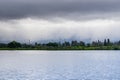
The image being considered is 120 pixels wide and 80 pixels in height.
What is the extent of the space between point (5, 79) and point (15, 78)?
2.16 metres

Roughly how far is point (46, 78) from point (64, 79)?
3967 millimetres

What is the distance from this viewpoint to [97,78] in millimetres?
68188

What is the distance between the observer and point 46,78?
221 ft

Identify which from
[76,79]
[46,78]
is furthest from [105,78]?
[46,78]

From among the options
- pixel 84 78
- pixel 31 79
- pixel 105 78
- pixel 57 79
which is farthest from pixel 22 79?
pixel 105 78

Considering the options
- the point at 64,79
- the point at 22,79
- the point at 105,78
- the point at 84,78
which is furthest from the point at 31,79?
the point at 105,78

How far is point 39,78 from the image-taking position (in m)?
67.2

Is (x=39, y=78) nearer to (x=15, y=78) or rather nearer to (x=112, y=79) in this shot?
(x=15, y=78)

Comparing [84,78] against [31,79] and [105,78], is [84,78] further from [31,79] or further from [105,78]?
[31,79]

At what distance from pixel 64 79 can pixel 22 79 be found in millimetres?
8191

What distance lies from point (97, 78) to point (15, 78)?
16.5 meters

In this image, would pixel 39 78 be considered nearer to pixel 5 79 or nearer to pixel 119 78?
pixel 5 79

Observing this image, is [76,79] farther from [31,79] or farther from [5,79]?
[5,79]

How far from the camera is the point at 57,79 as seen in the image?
217 ft
